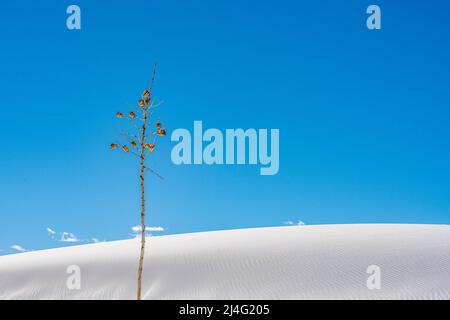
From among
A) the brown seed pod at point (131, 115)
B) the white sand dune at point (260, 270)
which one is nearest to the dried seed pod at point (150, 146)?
the brown seed pod at point (131, 115)

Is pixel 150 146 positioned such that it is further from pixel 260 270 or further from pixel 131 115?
pixel 260 270

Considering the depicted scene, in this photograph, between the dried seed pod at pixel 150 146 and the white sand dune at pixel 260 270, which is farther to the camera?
the white sand dune at pixel 260 270

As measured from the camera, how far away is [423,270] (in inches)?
643

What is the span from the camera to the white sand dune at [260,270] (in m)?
15.2

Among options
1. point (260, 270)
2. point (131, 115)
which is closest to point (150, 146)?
point (131, 115)

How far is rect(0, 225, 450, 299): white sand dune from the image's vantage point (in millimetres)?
15156

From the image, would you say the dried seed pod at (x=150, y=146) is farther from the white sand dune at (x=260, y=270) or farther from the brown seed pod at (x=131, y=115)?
the white sand dune at (x=260, y=270)

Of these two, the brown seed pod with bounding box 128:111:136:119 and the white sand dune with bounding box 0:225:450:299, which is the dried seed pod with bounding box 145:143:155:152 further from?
the white sand dune with bounding box 0:225:450:299

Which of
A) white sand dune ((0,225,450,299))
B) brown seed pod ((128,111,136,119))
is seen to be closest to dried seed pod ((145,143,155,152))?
brown seed pod ((128,111,136,119))

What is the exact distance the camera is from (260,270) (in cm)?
1791

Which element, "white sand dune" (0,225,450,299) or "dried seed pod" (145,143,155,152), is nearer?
"dried seed pod" (145,143,155,152)

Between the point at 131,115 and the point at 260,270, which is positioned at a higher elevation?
the point at 131,115

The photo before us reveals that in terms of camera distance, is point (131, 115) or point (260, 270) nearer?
point (131, 115)
